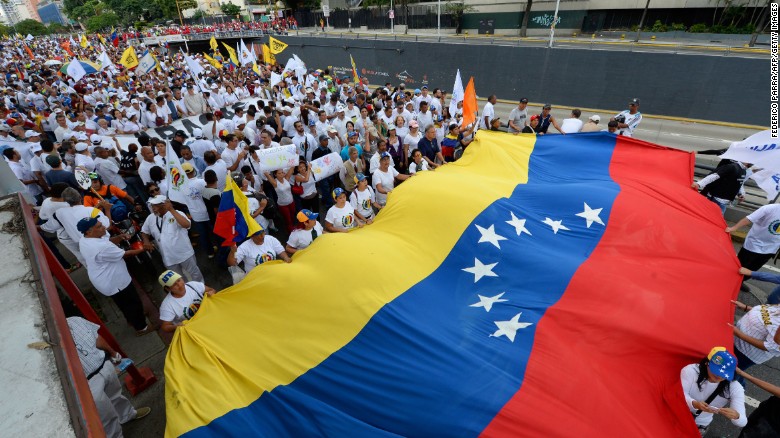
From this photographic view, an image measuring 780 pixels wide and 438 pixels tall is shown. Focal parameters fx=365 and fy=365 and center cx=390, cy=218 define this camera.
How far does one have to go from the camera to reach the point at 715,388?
3443 mm

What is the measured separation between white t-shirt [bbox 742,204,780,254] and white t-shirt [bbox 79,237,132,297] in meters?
9.13

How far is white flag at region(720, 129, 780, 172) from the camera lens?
511 centimetres

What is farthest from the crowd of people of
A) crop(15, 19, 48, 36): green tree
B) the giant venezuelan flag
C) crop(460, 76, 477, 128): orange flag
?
crop(15, 19, 48, 36): green tree

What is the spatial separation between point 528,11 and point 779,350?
35033mm

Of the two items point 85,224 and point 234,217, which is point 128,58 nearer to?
point 85,224

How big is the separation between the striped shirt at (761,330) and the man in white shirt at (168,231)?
7252 mm

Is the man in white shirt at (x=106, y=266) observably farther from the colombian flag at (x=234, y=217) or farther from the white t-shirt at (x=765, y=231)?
the white t-shirt at (x=765, y=231)

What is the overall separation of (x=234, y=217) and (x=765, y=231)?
776 centimetres

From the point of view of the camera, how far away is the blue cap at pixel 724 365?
3.24m

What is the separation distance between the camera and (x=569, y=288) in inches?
173

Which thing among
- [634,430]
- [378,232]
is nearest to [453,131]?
[378,232]

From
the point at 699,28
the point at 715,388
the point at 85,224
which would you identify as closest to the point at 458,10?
the point at 699,28

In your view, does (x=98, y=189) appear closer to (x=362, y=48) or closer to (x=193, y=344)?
(x=193, y=344)

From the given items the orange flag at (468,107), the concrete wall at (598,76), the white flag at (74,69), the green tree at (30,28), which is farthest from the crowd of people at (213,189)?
the green tree at (30,28)
